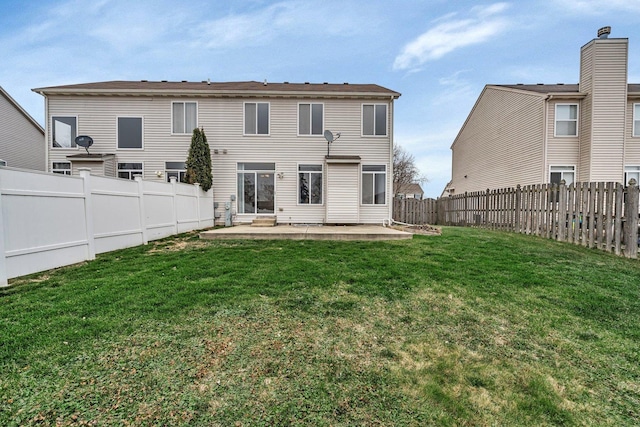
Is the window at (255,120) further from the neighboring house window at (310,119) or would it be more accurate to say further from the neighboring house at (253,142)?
the neighboring house window at (310,119)

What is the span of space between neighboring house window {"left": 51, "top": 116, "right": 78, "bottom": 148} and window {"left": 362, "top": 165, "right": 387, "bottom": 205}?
12.3 metres

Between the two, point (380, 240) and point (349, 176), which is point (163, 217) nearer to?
point (380, 240)

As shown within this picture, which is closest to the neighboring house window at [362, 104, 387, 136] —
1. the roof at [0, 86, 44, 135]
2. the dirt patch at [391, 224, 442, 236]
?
the dirt patch at [391, 224, 442, 236]

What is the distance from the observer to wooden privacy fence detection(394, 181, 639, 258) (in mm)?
6531

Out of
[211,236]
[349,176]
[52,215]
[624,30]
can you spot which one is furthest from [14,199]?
[624,30]

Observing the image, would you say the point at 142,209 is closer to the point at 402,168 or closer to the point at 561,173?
the point at 561,173

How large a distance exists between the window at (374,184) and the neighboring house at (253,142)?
42mm

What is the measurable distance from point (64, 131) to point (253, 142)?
794 centimetres

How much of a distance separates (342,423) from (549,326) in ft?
8.44

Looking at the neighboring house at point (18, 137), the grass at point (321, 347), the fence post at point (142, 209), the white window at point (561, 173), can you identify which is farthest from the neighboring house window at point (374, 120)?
the neighboring house at point (18, 137)

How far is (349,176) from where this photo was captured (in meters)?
12.6

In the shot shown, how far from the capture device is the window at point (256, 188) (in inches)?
511

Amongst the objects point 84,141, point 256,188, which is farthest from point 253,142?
point 84,141

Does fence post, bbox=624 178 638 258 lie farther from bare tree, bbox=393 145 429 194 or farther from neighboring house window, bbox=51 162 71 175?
bare tree, bbox=393 145 429 194
